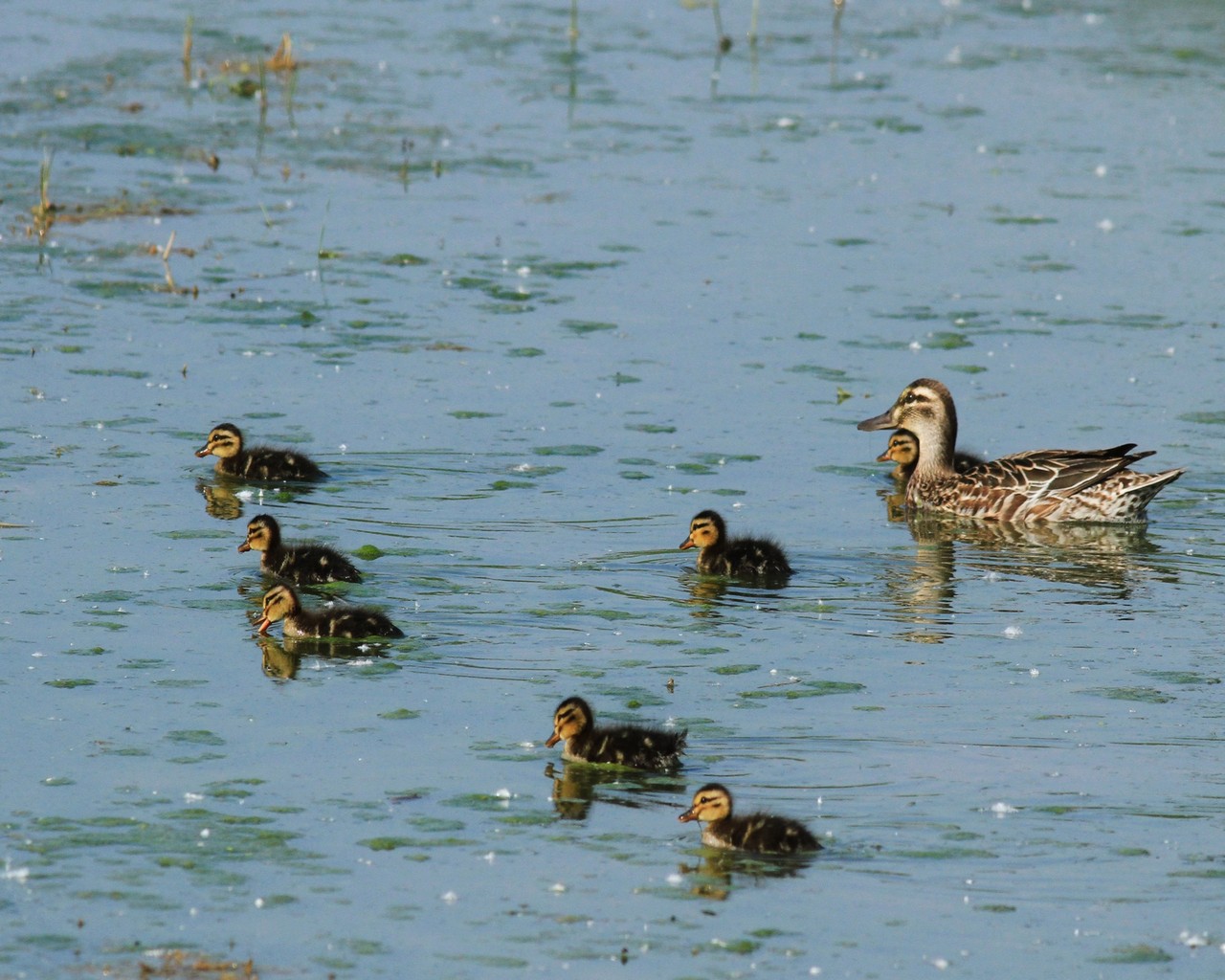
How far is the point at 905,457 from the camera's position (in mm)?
13742

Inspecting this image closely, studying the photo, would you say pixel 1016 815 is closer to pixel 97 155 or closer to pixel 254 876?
pixel 254 876

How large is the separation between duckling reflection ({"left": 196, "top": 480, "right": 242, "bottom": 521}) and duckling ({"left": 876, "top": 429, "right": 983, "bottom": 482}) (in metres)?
4.11

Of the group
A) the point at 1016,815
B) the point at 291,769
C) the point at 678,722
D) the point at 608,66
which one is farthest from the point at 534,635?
the point at 608,66

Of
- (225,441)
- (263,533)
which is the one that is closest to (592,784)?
(263,533)

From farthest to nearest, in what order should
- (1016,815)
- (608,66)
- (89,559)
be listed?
(608,66), (89,559), (1016,815)

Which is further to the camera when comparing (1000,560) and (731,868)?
(1000,560)

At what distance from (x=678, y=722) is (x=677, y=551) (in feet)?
8.67

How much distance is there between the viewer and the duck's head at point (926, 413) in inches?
535

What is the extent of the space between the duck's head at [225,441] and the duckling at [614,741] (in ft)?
15.0

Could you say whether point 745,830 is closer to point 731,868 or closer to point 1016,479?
point 731,868

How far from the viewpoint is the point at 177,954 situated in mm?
6816

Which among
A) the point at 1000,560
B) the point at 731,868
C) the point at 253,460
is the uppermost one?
the point at 253,460

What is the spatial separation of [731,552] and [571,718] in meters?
2.84

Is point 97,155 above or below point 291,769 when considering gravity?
above
